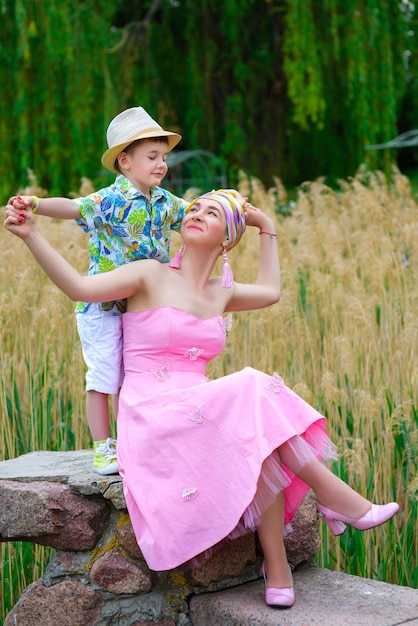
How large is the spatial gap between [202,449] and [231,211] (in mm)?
675

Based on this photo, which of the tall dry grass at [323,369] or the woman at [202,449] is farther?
the tall dry grass at [323,369]

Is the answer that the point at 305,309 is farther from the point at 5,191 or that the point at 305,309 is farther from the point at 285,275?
the point at 5,191

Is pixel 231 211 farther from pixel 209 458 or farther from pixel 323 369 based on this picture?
pixel 323 369

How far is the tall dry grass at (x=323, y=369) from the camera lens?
2.72 metres

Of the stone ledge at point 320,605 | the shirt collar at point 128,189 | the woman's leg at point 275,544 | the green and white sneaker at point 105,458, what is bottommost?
the stone ledge at point 320,605

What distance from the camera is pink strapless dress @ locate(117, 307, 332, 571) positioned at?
83.7 inches

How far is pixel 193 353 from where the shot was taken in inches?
94.4

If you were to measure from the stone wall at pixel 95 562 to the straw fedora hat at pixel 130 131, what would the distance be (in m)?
0.92

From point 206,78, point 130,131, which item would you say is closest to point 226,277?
point 130,131

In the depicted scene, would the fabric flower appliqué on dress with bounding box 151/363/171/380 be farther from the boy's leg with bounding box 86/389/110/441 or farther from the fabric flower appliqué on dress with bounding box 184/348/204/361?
the boy's leg with bounding box 86/389/110/441

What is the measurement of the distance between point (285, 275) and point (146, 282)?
1.72 meters

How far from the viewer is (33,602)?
2375 millimetres

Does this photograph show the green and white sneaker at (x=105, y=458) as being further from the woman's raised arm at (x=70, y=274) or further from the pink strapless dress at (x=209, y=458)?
the woman's raised arm at (x=70, y=274)

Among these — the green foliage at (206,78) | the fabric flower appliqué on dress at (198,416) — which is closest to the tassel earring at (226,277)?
the fabric flower appliqué on dress at (198,416)
